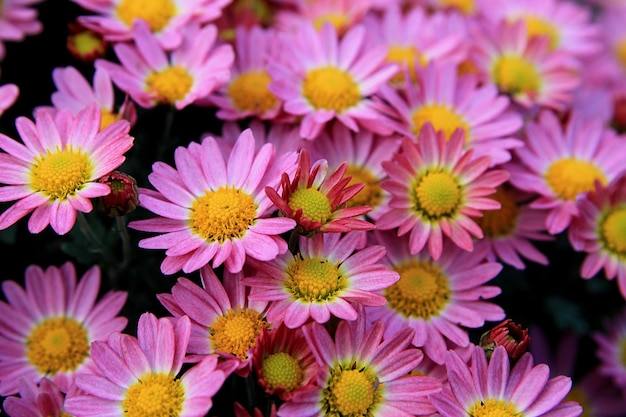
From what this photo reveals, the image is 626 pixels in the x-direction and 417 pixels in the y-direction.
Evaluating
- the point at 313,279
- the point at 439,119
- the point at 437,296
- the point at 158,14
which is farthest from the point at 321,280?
the point at 158,14

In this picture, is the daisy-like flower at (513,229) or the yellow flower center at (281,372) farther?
the daisy-like flower at (513,229)

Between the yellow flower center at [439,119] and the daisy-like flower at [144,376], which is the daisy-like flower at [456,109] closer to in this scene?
the yellow flower center at [439,119]

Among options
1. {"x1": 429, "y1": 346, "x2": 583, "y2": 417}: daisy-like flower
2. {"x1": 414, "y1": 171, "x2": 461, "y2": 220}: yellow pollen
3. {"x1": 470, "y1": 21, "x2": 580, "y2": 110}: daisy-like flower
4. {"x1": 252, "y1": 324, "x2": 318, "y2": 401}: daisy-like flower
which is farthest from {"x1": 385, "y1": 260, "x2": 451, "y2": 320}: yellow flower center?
{"x1": 470, "y1": 21, "x2": 580, "y2": 110}: daisy-like flower

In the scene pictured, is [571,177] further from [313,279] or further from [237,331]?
[237,331]

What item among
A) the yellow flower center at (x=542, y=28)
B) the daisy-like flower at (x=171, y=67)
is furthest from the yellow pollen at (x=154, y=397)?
the yellow flower center at (x=542, y=28)

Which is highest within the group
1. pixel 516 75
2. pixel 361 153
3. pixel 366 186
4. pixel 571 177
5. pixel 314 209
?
pixel 516 75

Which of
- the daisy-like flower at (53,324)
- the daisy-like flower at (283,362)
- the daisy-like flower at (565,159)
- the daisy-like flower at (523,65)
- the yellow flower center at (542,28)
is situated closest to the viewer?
the daisy-like flower at (283,362)

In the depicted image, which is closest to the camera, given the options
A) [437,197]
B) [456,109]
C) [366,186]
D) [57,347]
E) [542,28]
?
[57,347]
